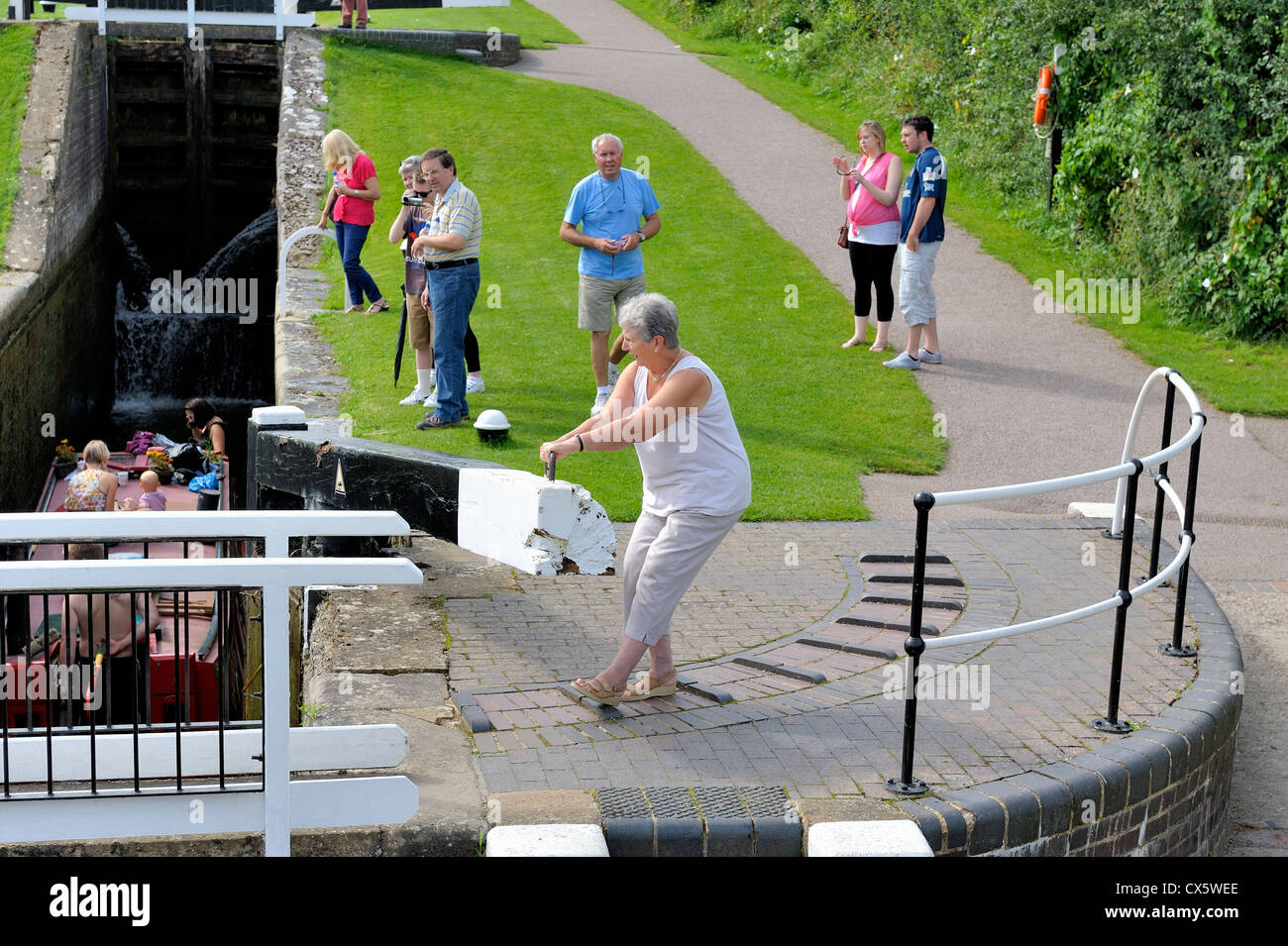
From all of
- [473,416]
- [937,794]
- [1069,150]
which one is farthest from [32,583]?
[1069,150]

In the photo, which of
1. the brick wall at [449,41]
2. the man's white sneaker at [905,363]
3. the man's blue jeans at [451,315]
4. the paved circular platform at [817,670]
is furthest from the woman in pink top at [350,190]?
the brick wall at [449,41]

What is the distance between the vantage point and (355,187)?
527 inches

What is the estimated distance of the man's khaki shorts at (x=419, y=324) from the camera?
10809mm

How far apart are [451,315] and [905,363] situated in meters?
4.55

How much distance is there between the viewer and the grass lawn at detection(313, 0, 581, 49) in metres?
27.8

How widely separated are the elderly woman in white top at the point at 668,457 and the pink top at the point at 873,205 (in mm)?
6547

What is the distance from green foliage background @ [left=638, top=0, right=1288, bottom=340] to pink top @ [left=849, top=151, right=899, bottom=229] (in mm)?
3801

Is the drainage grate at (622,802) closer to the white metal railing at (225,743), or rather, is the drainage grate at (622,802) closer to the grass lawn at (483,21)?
the white metal railing at (225,743)

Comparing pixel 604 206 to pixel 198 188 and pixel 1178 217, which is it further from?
pixel 198 188

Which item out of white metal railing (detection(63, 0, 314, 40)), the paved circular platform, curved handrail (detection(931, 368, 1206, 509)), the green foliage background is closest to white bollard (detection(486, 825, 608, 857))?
the paved circular platform

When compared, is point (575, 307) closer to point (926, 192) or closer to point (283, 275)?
point (283, 275)

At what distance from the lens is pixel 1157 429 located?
1120 cm
